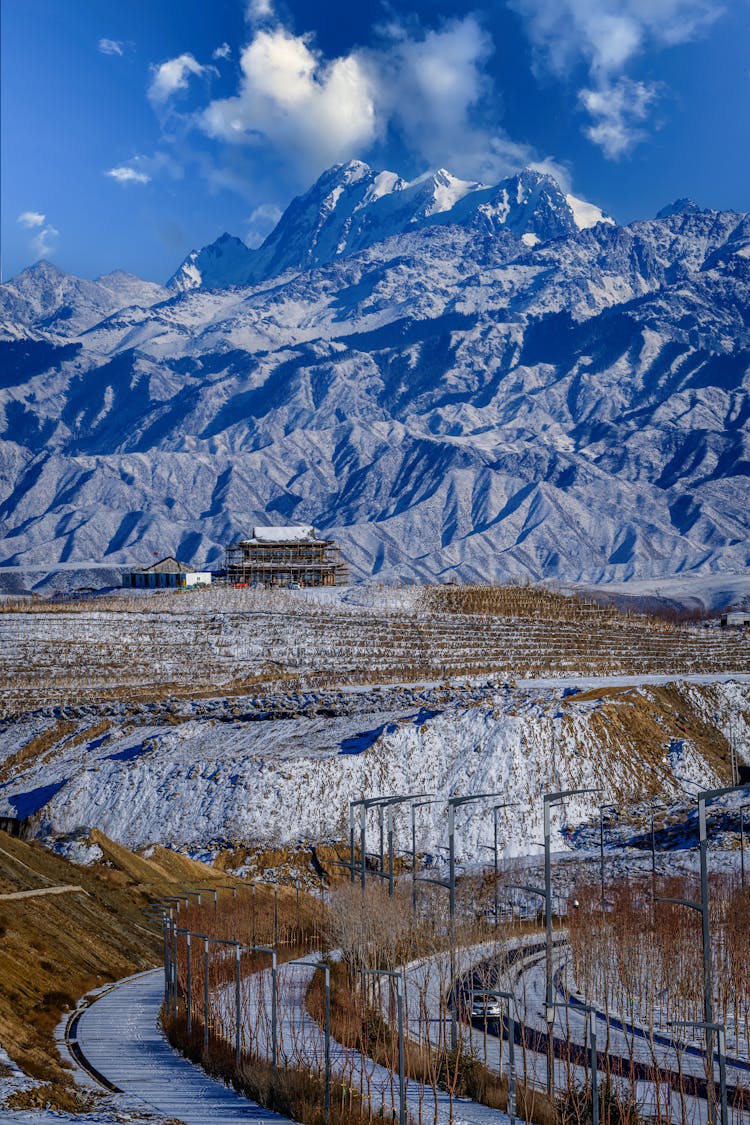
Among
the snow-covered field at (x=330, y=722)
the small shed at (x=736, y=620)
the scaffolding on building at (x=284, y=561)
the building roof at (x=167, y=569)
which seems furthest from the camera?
the building roof at (x=167, y=569)

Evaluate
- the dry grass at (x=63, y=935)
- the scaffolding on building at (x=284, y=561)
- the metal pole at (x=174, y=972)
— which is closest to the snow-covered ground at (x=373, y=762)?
the dry grass at (x=63, y=935)

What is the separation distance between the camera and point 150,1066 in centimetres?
3528

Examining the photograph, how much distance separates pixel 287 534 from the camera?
185 meters

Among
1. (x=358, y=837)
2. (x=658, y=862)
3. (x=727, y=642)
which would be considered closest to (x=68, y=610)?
(x=727, y=642)

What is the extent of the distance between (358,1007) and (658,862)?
86.9 feet

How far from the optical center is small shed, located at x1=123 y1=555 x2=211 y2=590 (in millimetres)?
162750

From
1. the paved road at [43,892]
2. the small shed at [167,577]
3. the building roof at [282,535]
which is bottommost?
the paved road at [43,892]

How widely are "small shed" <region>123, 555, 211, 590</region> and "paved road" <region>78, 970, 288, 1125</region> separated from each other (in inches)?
4506

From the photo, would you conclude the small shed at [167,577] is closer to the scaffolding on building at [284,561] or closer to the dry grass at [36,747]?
the scaffolding on building at [284,561]

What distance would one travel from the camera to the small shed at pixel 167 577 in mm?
162750

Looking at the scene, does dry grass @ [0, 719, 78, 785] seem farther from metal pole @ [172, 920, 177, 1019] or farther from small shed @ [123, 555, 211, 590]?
small shed @ [123, 555, 211, 590]

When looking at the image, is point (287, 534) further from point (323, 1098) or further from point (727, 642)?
point (323, 1098)

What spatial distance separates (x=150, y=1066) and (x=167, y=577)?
135 m

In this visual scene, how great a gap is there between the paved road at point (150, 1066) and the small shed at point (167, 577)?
114 m
